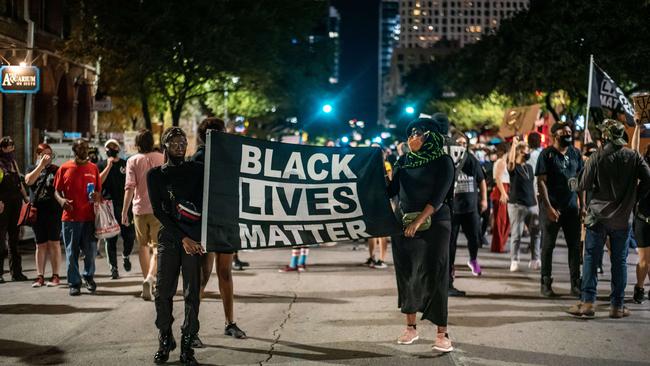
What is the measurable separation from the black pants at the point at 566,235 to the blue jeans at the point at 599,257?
114 cm

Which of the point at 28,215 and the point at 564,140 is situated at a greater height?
the point at 564,140

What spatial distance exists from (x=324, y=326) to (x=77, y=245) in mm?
3880

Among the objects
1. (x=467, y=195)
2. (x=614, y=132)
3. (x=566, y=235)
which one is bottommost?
(x=566, y=235)

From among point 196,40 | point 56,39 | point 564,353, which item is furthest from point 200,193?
point 56,39

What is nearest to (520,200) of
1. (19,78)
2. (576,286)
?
(576,286)

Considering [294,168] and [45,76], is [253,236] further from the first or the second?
[45,76]

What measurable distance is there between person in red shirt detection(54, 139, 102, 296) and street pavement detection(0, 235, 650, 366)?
34 cm

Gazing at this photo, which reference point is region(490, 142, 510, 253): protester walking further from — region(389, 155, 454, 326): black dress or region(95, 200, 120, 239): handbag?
region(389, 155, 454, 326): black dress

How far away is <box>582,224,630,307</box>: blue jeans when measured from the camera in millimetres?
8281

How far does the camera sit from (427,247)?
6.87 metres

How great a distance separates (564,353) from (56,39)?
1093 inches

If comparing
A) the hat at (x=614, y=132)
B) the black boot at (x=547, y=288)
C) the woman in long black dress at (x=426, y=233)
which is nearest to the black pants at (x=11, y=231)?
the woman in long black dress at (x=426, y=233)

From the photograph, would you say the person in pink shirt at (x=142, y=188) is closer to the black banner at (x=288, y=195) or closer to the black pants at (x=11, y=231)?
the black banner at (x=288, y=195)

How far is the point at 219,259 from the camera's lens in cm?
732
